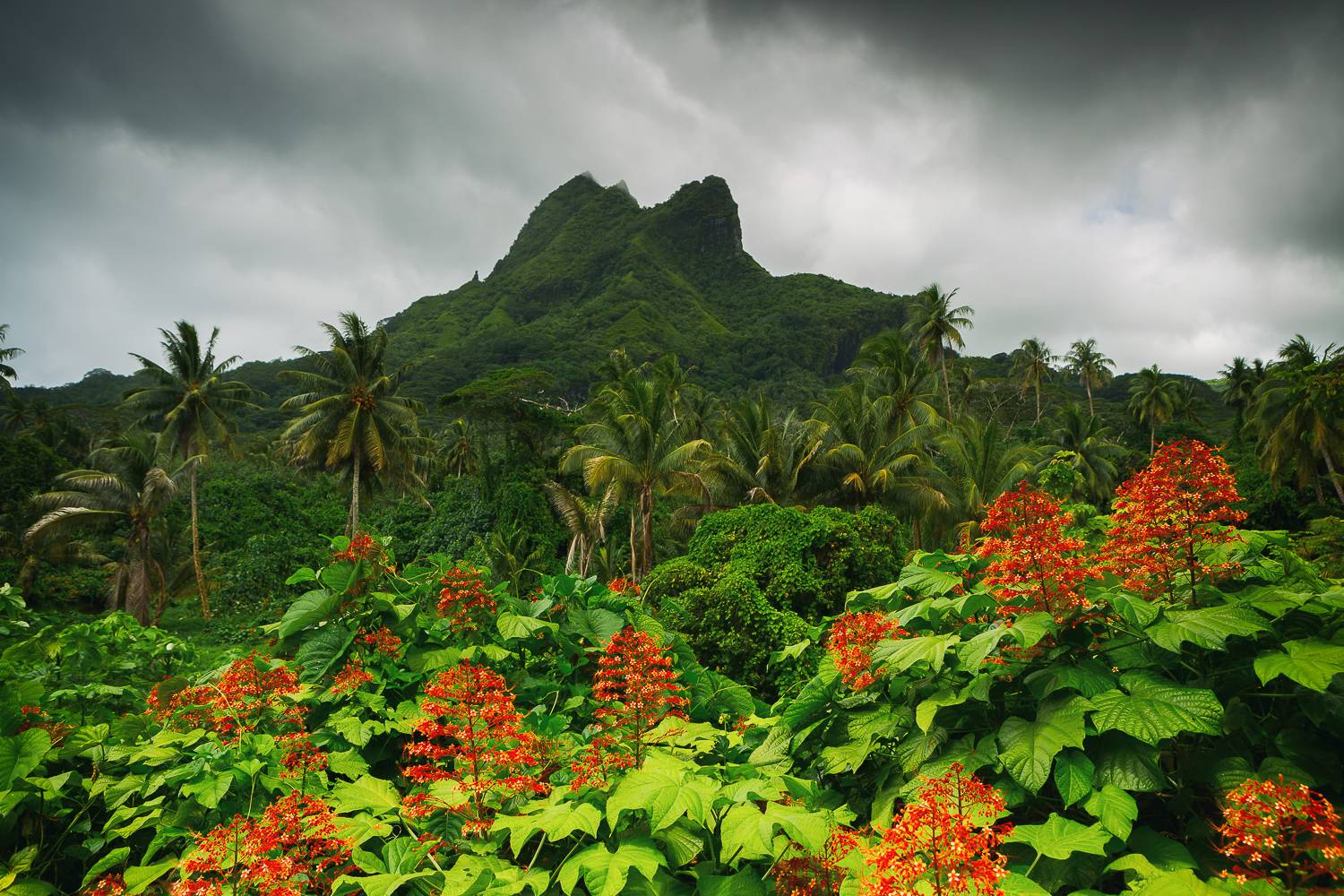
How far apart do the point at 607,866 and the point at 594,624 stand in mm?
1773

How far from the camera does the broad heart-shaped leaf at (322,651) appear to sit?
3070 millimetres

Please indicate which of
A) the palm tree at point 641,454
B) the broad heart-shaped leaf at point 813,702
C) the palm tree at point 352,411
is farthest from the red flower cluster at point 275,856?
the palm tree at point 352,411

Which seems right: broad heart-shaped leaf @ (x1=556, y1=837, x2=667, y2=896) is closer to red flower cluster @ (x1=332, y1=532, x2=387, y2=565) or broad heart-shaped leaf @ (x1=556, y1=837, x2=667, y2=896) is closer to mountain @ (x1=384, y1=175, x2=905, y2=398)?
red flower cluster @ (x1=332, y1=532, x2=387, y2=565)

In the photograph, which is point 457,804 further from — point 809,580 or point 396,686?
point 809,580

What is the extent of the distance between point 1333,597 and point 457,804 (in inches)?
107

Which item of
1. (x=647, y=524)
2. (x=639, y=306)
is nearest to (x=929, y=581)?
(x=647, y=524)

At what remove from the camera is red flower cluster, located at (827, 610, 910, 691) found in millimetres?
2381

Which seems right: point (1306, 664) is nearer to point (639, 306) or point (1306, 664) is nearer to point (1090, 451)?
point (1090, 451)

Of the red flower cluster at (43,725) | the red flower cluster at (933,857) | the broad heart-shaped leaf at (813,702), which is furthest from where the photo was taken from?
the red flower cluster at (43,725)

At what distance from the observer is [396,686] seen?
3086mm

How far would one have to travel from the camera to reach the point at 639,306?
9606 cm

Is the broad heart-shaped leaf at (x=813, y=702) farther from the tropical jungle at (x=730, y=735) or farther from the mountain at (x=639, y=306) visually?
the mountain at (x=639, y=306)

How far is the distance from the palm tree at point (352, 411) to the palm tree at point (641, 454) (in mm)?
8266

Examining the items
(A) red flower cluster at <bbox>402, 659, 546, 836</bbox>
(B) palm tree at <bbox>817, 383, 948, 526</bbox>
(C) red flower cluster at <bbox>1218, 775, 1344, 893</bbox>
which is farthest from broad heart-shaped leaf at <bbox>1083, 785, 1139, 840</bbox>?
(B) palm tree at <bbox>817, 383, 948, 526</bbox>
